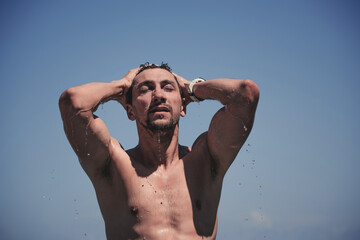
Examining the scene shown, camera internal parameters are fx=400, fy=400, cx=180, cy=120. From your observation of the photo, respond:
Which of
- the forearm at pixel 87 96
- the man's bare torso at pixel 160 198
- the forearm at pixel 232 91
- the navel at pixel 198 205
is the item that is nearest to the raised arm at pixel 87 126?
the forearm at pixel 87 96

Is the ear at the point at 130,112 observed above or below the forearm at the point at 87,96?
below

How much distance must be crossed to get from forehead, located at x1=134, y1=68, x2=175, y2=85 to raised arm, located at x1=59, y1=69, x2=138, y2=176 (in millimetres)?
596

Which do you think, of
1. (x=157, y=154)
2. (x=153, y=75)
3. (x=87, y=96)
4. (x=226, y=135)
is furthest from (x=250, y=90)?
(x=87, y=96)

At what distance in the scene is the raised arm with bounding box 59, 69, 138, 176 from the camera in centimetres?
458

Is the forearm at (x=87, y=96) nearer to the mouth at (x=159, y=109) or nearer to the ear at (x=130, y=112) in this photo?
the ear at (x=130, y=112)

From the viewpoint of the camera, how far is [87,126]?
4.64 metres

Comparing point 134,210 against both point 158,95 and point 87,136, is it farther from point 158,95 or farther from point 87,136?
point 158,95

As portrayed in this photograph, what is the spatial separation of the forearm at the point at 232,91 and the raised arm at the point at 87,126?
4.53ft

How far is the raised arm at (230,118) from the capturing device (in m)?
4.79

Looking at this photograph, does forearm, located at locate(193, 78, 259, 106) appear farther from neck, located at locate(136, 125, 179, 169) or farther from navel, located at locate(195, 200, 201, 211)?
navel, located at locate(195, 200, 201, 211)

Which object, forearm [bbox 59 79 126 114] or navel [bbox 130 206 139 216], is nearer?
forearm [bbox 59 79 126 114]

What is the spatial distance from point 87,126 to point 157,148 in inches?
44.9

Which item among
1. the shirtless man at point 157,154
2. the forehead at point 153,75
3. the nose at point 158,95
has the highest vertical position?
the forehead at point 153,75

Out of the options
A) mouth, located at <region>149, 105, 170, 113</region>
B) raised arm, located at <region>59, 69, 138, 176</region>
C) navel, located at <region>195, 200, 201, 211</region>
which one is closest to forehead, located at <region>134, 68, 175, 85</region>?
mouth, located at <region>149, 105, 170, 113</region>
